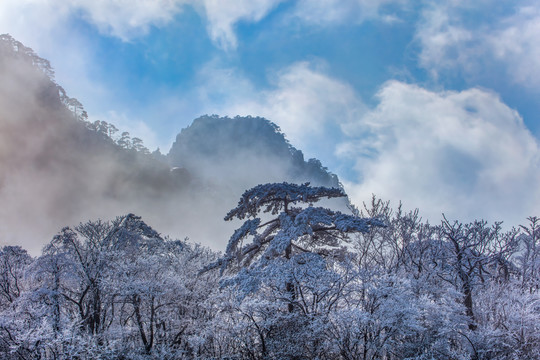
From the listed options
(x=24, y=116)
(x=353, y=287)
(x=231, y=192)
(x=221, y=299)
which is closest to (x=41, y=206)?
(x=24, y=116)

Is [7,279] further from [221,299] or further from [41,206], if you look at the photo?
[41,206]

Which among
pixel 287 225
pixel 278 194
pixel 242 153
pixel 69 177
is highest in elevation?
pixel 242 153

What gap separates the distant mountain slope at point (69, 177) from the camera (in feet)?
242

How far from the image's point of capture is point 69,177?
86125 millimetres

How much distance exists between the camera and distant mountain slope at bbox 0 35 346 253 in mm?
73812

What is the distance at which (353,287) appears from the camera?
1073cm

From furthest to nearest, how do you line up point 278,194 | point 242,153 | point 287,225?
point 242,153 → point 278,194 → point 287,225

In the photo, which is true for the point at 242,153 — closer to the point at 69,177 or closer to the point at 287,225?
the point at 69,177

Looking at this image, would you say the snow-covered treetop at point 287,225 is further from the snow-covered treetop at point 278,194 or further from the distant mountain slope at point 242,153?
the distant mountain slope at point 242,153

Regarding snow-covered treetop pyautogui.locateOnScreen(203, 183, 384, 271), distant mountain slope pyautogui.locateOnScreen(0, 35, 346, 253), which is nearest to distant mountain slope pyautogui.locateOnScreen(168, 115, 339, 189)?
distant mountain slope pyautogui.locateOnScreen(0, 35, 346, 253)

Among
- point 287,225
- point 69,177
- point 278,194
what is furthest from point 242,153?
point 287,225

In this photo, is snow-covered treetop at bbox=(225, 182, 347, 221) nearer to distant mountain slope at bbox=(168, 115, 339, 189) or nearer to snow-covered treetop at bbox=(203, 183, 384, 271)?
snow-covered treetop at bbox=(203, 183, 384, 271)

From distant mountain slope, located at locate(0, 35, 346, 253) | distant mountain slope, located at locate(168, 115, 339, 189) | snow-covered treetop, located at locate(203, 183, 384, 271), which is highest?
distant mountain slope, located at locate(168, 115, 339, 189)

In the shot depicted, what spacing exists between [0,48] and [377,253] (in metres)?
105
